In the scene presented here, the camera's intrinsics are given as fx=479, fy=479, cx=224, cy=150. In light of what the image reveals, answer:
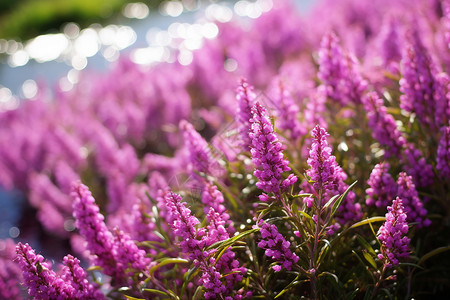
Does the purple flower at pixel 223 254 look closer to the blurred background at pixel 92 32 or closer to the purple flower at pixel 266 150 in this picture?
the purple flower at pixel 266 150

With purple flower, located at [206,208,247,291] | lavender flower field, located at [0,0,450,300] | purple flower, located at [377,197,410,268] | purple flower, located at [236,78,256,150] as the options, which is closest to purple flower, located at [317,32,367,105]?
lavender flower field, located at [0,0,450,300]

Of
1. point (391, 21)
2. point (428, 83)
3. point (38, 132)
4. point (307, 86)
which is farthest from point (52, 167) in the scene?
point (428, 83)

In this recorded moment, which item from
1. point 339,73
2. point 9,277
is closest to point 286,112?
point 339,73

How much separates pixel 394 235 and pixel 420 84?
0.86 metres

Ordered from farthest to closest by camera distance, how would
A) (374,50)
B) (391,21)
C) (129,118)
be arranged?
1. (129,118)
2. (374,50)
3. (391,21)

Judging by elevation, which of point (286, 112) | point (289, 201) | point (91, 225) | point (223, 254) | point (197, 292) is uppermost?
point (286, 112)

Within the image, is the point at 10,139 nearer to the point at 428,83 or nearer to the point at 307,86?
the point at 307,86

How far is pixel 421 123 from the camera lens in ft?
7.23

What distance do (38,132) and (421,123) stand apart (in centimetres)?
404

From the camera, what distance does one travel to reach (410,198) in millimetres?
1805

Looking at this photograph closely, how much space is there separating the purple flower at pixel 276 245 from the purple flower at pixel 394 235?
31 cm

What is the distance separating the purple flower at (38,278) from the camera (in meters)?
1.66

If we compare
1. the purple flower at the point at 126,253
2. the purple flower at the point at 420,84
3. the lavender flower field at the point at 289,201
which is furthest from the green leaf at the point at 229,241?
the purple flower at the point at 420,84

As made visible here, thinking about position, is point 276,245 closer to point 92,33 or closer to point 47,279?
point 47,279
